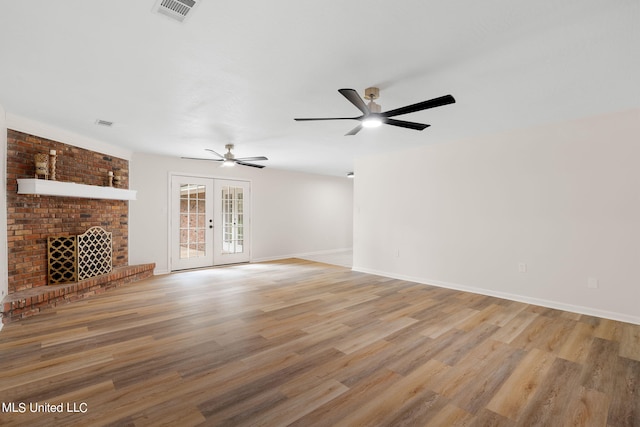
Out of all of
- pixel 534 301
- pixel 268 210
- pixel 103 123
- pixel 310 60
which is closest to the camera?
pixel 310 60

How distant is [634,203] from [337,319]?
3.66 m

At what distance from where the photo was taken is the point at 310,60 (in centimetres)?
237

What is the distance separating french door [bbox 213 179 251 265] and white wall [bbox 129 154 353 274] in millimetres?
189

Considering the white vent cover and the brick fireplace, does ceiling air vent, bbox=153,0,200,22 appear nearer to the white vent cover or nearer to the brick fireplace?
the white vent cover

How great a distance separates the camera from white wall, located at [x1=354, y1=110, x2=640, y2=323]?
356 centimetres

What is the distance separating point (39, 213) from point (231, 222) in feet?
12.0

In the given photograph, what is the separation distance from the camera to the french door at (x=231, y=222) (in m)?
7.07

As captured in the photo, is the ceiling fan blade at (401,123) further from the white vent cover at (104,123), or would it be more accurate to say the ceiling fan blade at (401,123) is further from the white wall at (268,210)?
the white wall at (268,210)

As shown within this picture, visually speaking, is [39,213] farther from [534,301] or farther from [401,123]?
[534,301]

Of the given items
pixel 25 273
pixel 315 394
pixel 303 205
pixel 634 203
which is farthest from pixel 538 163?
pixel 25 273

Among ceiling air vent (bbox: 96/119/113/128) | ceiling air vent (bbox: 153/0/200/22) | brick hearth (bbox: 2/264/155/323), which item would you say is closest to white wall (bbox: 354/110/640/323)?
ceiling air vent (bbox: 153/0/200/22)

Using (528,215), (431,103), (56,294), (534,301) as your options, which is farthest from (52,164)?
(534,301)

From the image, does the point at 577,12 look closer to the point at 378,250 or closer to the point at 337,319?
the point at 337,319

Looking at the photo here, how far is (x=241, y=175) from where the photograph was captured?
738 cm
